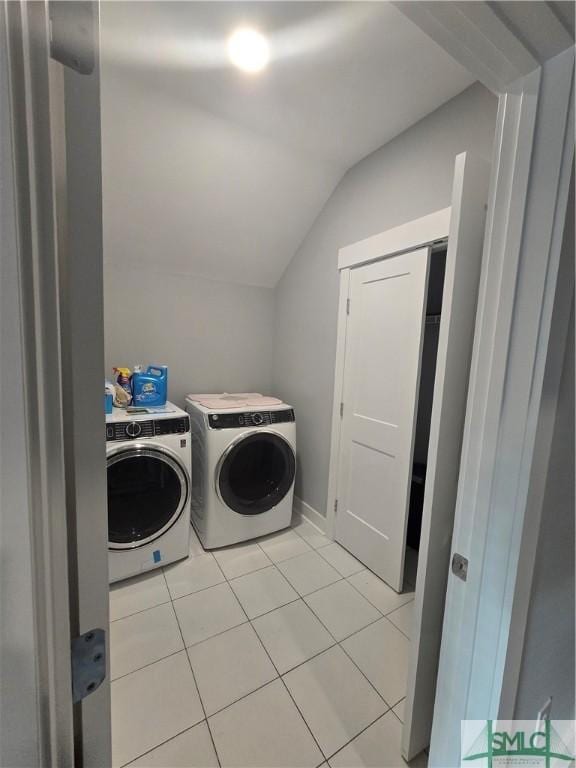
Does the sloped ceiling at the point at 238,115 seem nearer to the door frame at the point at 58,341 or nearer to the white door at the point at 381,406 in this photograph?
the white door at the point at 381,406

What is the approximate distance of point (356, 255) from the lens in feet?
6.31

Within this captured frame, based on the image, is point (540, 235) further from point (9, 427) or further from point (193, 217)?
point (193, 217)

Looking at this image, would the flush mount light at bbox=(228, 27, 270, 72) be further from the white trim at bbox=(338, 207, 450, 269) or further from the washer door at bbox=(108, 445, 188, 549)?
the washer door at bbox=(108, 445, 188, 549)

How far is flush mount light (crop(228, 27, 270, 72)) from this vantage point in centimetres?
119

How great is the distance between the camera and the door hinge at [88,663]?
359 millimetres

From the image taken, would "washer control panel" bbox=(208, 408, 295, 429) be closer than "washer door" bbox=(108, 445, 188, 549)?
No

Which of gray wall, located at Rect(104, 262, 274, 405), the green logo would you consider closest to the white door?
the green logo

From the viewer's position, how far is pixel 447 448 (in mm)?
966

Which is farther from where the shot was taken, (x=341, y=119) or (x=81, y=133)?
(x=341, y=119)

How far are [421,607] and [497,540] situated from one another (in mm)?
433

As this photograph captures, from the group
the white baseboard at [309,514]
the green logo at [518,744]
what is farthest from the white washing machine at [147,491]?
the green logo at [518,744]

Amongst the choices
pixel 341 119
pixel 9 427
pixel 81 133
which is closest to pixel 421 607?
pixel 9 427

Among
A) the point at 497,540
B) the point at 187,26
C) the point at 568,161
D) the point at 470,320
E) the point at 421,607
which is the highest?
the point at 187,26

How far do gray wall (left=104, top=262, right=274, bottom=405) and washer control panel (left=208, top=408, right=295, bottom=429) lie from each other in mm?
701
